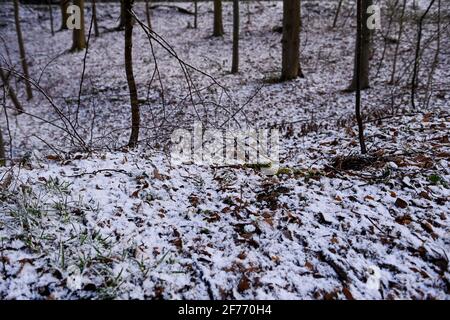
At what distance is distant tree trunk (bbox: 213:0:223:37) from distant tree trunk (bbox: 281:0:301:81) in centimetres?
744

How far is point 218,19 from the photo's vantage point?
18.0 metres

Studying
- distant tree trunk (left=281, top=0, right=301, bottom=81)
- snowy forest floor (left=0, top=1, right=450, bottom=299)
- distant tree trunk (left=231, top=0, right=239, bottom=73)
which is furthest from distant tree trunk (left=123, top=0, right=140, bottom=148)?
distant tree trunk (left=231, top=0, right=239, bottom=73)

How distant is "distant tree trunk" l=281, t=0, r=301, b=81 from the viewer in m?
11.1

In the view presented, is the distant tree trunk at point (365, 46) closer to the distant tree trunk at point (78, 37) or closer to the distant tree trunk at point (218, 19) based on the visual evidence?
the distant tree trunk at point (218, 19)

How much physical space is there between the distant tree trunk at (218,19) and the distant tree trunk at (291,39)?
7443mm

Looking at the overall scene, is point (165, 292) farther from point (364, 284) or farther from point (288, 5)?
point (288, 5)

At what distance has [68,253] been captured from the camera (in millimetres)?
2891

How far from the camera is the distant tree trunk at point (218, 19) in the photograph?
17.7m

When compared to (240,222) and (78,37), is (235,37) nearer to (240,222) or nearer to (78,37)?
(78,37)

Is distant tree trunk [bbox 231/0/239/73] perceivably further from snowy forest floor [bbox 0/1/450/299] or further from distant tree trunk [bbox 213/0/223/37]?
snowy forest floor [bbox 0/1/450/299]

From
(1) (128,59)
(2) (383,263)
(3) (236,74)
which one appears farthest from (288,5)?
(2) (383,263)

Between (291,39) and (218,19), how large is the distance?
25.2ft

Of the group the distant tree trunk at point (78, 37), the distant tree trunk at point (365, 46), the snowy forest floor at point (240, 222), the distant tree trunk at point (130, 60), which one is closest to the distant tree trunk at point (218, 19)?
the distant tree trunk at point (78, 37)
